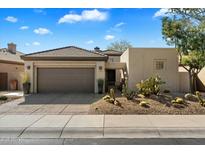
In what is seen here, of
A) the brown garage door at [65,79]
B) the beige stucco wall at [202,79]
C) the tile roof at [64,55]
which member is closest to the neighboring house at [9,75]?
the tile roof at [64,55]

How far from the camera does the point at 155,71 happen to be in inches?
859

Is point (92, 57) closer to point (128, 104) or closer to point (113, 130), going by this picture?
point (128, 104)

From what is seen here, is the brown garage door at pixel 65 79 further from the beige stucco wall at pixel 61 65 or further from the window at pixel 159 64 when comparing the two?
the window at pixel 159 64

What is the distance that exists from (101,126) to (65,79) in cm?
1340

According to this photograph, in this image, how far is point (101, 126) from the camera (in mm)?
9297

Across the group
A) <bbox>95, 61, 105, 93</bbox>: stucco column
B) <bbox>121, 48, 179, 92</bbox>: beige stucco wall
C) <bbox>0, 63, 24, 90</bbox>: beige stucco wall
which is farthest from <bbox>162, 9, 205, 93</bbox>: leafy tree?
<bbox>0, 63, 24, 90</bbox>: beige stucco wall

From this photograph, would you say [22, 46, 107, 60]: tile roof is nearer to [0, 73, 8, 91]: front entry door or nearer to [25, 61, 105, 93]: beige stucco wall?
[25, 61, 105, 93]: beige stucco wall

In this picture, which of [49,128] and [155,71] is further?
[155,71]

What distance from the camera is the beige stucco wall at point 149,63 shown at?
2172 centimetres

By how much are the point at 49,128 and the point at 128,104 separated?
487cm

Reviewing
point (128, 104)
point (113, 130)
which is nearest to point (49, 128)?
point (113, 130)

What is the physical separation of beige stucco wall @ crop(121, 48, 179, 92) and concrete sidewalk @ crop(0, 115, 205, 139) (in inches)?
416

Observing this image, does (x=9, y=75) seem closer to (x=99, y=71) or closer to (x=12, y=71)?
(x=12, y=71)

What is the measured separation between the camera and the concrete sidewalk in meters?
8.22
